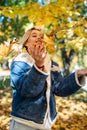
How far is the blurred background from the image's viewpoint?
3732mm

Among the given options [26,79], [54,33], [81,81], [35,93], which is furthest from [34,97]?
[54,33]

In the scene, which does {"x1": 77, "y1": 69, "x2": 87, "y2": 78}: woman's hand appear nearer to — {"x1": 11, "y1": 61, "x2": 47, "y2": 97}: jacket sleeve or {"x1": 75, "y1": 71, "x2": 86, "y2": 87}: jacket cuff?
{"x1": 75, "y1": 71, "x2": 86, "y2": 87}: jacket cuff

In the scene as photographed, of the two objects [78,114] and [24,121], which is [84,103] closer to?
[78,114]

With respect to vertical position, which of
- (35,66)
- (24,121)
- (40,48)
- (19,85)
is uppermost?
(40,48)

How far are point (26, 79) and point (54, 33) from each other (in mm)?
2703

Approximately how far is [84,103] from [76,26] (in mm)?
4580

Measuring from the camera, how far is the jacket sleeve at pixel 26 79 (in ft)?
5.73

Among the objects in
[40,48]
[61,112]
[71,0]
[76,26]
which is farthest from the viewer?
[61,112]

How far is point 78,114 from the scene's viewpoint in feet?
23.6

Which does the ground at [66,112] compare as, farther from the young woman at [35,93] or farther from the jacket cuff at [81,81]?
the jacket cuff at [81,81]

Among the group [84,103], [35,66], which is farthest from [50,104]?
[84,103]

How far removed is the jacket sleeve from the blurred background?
13.7 inches

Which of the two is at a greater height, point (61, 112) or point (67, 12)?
point (67, 12)

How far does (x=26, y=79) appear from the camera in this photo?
1807mm
